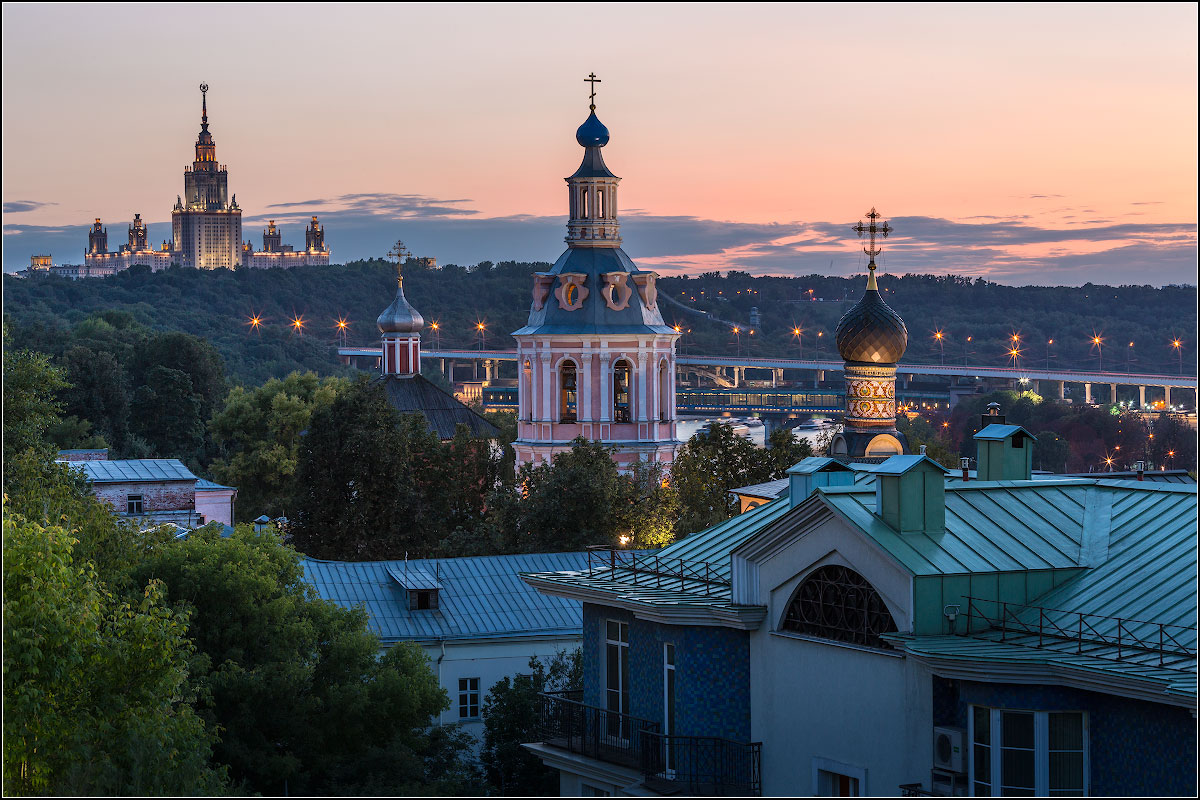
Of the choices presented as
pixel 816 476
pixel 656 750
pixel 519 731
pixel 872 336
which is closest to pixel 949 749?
pixel 656 750

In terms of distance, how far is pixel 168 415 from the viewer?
91375 mm

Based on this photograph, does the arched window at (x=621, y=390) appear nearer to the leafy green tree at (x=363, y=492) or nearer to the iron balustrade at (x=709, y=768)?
the leafy green tree at (x=363, y=492)

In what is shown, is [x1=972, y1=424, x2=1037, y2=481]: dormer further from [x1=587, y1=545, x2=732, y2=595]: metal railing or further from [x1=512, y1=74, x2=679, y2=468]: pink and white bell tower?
[x1=512, y1=74, x2=679, y2=468]: pink and white bell tower

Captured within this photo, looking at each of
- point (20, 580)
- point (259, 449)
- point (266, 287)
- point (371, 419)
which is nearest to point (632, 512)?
point (371, 419)

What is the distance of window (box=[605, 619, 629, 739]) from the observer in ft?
70.3

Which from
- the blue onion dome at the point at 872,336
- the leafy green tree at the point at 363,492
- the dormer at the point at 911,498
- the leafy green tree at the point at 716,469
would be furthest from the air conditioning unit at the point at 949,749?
the leafy green tree at the point at 363,492

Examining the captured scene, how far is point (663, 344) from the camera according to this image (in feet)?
178

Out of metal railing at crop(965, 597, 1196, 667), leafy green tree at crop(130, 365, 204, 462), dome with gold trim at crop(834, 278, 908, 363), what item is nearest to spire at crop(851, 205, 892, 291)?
dome with gold trim at crop(834, 278, 908, 363)

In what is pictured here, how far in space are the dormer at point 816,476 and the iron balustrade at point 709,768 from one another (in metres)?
3.49

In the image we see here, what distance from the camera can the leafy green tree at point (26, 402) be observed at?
28672mm

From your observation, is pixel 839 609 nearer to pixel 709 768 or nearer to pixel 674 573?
pixel 709 768

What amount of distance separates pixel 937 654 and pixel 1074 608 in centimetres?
194

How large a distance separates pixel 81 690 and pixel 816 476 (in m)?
8.86

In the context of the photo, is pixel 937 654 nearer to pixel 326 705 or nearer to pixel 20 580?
pixel 20 580
